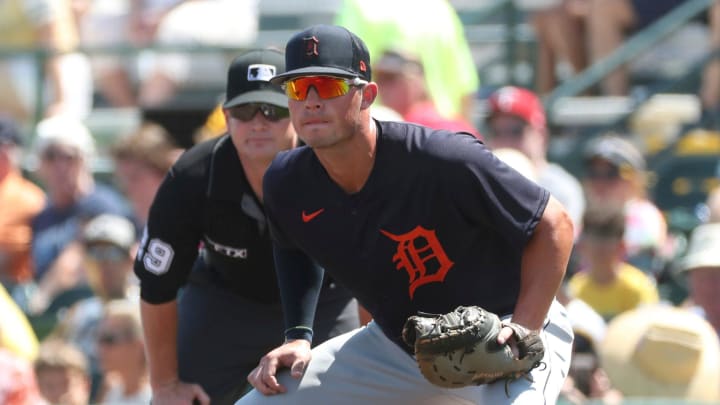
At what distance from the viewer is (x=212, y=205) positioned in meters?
5.27

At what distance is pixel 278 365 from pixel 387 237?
0.56m

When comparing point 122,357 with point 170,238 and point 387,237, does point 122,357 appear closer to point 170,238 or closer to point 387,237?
point 170,238

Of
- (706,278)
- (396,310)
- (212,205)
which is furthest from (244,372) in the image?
(706,278)

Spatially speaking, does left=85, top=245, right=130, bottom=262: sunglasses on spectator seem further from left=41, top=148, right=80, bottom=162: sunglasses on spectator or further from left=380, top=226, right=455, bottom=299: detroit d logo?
left=380, top=226, right=455, bottom=299: detroit d logo

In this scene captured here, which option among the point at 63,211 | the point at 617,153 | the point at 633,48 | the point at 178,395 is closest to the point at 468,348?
the point at 178,395

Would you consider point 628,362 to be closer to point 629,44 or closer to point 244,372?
point 244,372

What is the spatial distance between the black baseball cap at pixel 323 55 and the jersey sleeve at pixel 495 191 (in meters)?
0.40

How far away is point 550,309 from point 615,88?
5.84 meters

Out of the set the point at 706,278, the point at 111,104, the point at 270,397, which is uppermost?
the point at 270,397

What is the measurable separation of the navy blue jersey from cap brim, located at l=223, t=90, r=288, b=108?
0.41m

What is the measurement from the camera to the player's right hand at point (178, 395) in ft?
17.7

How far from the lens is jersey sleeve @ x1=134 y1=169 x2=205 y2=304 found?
17.1 feet

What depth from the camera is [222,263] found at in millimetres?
5559

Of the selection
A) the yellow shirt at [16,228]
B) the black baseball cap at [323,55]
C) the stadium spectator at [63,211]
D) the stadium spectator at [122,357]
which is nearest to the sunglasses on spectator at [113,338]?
the stadium spectator at [122,357]
